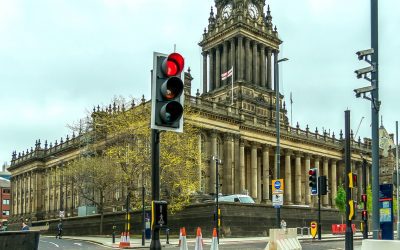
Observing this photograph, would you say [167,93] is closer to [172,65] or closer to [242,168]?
[172,65]

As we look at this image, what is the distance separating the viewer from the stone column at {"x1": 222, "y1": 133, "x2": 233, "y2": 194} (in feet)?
266

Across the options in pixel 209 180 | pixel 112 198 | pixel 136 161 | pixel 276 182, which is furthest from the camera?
pixel 209 180

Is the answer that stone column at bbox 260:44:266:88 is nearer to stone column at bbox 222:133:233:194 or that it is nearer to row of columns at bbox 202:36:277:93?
row of columns at bbox 202:36:277:93

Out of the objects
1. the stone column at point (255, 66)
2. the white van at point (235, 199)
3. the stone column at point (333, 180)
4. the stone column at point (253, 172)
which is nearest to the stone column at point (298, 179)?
the stone column at point (333, 180)

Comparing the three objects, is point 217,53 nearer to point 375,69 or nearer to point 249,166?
point 249,166

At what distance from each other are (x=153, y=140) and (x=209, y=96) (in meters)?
97.8

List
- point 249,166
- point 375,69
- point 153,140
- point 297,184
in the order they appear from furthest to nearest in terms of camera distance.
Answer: point 297,184, point 249,166, point 375,69, point 153,140

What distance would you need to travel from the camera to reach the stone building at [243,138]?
82062mm

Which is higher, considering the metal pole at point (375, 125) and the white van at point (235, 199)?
the metal pole at point (375, 125)

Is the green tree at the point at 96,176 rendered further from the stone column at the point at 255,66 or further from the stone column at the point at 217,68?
the stone column at the point at 255,66

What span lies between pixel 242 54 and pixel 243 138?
882 inches

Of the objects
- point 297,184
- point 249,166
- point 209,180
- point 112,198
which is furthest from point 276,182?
point 297,184

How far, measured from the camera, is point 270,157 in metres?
100

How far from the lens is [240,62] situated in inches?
4048
